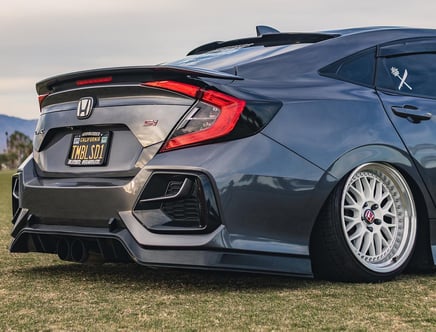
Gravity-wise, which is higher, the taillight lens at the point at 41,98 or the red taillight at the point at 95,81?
the red taillight at the point at 95,81

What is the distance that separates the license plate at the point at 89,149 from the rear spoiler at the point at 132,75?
0.31 m

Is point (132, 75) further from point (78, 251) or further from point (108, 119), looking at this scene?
point (78, 251)

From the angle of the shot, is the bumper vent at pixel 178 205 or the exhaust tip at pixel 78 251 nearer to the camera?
the bumper vent at pixel 178 205

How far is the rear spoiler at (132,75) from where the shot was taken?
4.23 m

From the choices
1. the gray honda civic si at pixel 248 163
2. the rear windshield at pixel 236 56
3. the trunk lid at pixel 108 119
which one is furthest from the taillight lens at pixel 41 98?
the rear windshield at pixel 236 56

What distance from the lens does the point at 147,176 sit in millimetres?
4148

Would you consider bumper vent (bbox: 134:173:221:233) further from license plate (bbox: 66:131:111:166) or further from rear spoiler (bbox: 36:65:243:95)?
rear spoiler (bbox: 36:65:243:95)

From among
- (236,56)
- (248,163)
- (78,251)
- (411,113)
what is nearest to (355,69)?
(411,113)

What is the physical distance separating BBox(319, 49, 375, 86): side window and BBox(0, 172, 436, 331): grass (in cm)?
118

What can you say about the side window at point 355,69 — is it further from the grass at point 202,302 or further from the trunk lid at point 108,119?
the grass at point 202,302

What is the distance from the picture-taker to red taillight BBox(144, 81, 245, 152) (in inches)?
162

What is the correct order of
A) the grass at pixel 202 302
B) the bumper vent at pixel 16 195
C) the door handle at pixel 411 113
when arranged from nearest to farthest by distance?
1. the grass at pixel 202 302
2. the door handle at pixel 411 113
3. the bumper vent at pixel 16 195

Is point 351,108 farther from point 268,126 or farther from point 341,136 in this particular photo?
point 268,126

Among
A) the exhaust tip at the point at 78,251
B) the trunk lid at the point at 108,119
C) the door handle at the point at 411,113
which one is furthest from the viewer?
the door handle at the point at 411,113
